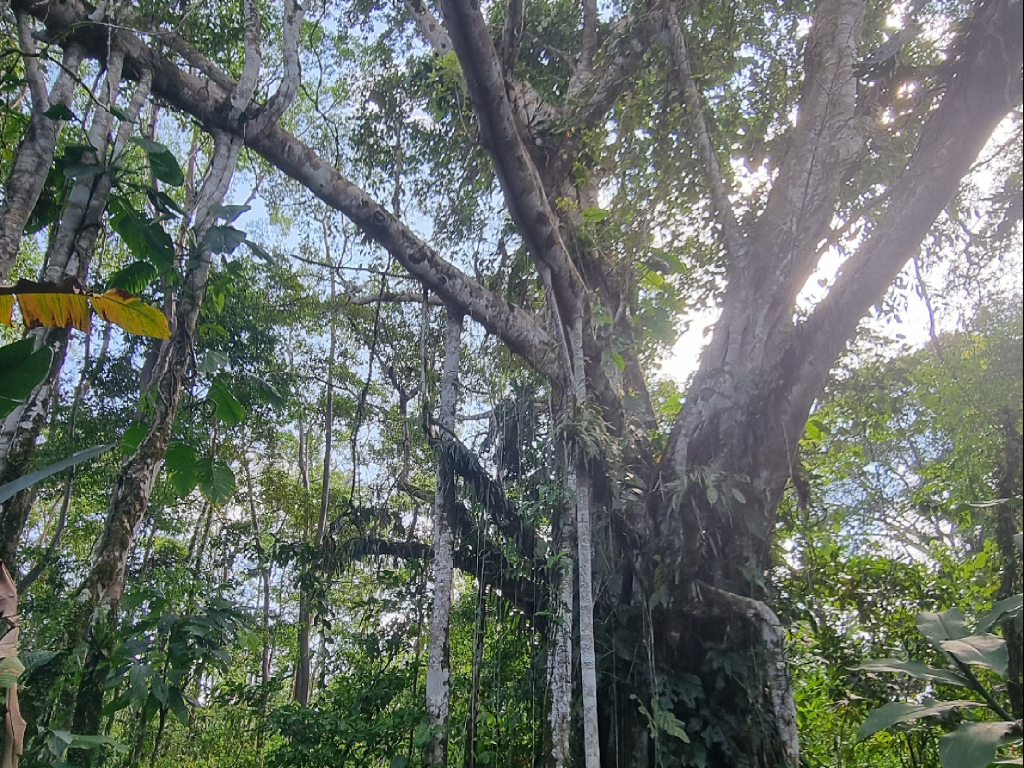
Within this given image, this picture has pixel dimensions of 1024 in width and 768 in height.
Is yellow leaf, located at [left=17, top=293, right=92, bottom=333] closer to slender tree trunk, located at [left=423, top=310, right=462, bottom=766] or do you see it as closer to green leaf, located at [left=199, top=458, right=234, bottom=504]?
green leaf, located at [left=199, top=458, right=234, bottom=504]

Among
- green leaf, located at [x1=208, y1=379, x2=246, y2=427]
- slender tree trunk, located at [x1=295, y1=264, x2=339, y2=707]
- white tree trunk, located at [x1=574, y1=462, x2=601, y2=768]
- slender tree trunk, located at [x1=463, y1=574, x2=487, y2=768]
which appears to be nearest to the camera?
green leaf, located at [x1=208, y1=379, x2=246, y2=427]

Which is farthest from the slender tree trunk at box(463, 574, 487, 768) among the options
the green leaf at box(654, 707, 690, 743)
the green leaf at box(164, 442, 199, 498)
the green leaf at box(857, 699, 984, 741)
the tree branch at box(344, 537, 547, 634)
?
the green leaf at box(857, 699, 984, 741)

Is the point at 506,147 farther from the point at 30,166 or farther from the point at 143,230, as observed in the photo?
the point at 30,166

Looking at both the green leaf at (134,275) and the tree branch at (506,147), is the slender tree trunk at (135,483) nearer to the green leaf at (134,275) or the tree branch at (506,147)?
the green leaf at (134,275)

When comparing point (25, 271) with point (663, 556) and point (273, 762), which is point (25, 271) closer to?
point (273, 762)

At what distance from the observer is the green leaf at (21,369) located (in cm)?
134

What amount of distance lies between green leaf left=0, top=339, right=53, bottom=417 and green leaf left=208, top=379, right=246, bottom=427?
31.3 inches

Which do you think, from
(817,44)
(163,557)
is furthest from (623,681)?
(163,557)

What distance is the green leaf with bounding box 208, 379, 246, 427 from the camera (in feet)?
7.19

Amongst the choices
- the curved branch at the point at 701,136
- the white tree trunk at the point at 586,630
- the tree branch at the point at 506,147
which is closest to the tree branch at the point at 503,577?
the white tree trunk at the point at 586,630

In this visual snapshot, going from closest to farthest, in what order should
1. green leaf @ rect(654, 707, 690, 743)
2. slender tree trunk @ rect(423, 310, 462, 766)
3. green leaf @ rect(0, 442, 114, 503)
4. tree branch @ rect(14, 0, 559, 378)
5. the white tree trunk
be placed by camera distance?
green leaf @ rect(0, 442, 114, 503), the white tree trunk, tree branch @ rect(14, 0, 559, 378), green leaf @ rect(654, 707, 690, 743), slender tree trunk @ rect(423, 310, 462, 766)

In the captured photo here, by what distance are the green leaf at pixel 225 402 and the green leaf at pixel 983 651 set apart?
2.17m

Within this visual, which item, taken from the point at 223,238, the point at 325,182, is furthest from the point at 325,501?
the point at 223,238

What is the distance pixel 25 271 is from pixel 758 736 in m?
8.80
